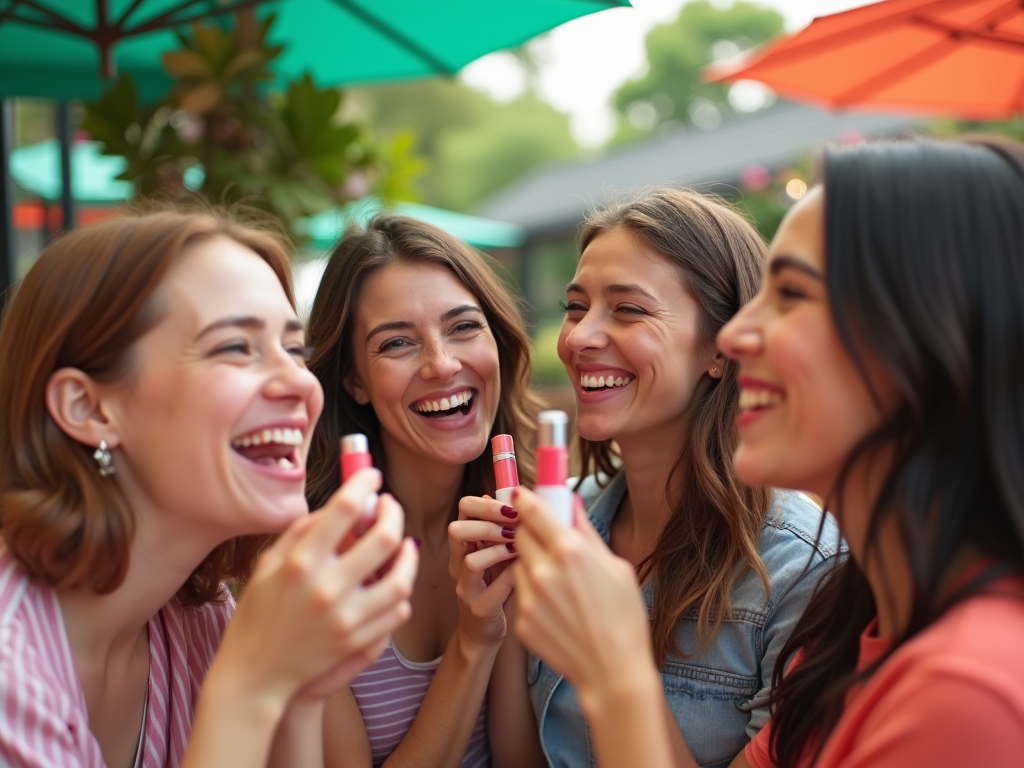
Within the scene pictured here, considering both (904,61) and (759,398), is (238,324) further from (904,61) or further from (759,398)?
(904,61)

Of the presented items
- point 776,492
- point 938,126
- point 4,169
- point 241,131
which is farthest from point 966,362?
point 938,126

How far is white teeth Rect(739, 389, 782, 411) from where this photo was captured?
1.71 metres

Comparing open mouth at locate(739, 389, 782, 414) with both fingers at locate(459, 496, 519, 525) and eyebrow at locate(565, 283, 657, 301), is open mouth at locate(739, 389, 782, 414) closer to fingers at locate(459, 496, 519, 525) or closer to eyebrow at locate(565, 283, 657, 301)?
fingers at locate(459, 496, 519, 525)

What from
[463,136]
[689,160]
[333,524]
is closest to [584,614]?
[333,524]

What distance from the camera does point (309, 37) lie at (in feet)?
14.5

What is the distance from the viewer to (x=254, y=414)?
1.88 meters

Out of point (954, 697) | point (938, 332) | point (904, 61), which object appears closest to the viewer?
point (954, 697)

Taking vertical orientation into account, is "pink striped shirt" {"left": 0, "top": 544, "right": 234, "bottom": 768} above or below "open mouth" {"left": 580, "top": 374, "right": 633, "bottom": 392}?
below

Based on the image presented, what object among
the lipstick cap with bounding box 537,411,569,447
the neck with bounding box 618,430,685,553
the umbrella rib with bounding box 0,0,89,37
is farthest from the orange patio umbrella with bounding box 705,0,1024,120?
the lipstick cap with bounding box 537,411,569,447

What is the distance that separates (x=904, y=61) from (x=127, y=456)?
4251 mm

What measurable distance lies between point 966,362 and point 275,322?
1.25 m

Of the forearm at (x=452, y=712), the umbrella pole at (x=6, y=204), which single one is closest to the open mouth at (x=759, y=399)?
the forearm at (x=452, y=712)

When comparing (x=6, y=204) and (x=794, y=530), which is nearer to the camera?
(x=794, y=530)

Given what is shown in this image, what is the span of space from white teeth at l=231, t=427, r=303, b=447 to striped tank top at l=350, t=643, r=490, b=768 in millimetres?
985
